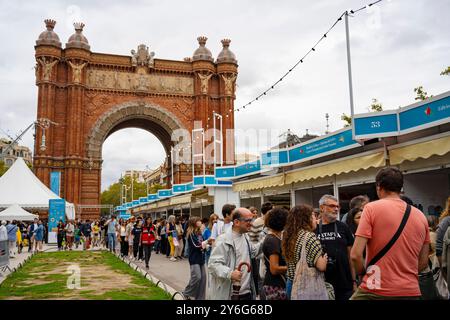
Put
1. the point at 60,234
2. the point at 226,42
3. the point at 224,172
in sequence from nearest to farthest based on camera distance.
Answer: the point at 224,172 < the point at 60,234 < the point at 226,42

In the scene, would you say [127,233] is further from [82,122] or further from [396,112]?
[82,122]

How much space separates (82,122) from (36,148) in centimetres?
499

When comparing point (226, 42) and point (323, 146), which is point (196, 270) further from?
point (226, 42)

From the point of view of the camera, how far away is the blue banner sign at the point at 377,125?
29.5 ft

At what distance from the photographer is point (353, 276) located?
14.9ft

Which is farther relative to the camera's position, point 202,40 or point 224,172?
point 202,40

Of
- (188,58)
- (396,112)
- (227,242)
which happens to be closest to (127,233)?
(396,112)

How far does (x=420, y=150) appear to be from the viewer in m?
8.12

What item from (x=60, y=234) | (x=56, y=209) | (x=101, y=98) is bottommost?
(x=60, y=234)

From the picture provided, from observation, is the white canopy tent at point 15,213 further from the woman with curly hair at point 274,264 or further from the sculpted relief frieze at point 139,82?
the woman with curly hair at point 274,264

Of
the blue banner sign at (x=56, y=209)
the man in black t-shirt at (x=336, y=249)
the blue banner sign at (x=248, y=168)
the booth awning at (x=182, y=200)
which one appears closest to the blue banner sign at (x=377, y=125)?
the man in black t-shirt at (x=336, y=249)

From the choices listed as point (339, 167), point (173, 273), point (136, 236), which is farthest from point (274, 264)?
point (136, 236)

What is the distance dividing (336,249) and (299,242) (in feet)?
2.16

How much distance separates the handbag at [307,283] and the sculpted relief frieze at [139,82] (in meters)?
42.5
